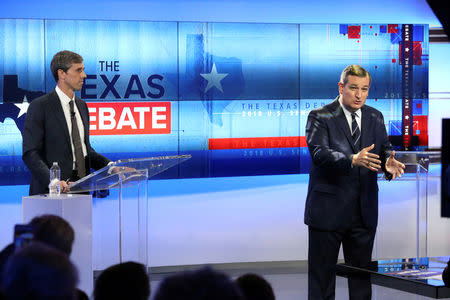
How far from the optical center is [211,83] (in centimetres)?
608

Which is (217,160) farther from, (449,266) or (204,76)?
(449,266)

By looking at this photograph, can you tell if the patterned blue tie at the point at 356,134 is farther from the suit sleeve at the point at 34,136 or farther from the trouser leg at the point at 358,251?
the suit sleeve at the point at 34,136

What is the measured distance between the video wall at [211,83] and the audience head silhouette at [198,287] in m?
4.43

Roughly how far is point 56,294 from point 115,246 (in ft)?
11.1

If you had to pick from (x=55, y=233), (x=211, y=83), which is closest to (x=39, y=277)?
(x=55, y=233)

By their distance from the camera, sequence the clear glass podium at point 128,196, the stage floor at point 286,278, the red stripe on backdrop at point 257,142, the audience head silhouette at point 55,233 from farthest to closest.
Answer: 1. the red stripe on backdrop at point 257,142
2. the stage floor at point 286,278
3. the clear glass podium at point 128,196
4. the audience head silhouette at point 55,233

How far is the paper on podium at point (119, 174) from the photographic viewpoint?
3785 mm

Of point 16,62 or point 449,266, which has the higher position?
point 16,62

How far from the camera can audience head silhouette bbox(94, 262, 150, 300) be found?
6.75 feet

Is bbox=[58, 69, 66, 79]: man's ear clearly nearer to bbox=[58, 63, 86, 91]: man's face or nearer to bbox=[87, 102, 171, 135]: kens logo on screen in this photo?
bbox=[58, 63, 86, 91]: man's face

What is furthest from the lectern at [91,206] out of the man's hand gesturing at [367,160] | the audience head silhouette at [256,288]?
the audience head silhouette at [256,288]

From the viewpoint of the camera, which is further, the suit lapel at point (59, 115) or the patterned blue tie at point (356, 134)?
the suit lapel at point (59, 115)

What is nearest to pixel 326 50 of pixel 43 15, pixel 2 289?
pixel 43 15

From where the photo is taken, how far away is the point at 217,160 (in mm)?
6145
